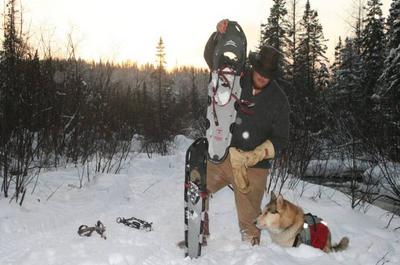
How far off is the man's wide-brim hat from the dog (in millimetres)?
1202

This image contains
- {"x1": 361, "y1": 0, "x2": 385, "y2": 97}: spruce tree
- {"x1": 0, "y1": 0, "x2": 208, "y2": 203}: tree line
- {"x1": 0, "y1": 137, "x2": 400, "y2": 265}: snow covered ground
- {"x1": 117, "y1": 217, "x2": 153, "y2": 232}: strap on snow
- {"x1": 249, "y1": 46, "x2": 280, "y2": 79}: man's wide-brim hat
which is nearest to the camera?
{"x1": 0, "y1": 137, "x2": 400, "y2": 265}: snow covered ground

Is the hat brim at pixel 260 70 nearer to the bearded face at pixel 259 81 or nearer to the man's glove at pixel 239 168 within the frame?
the bearded face at pixel 259 81

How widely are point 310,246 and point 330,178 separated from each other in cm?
1064

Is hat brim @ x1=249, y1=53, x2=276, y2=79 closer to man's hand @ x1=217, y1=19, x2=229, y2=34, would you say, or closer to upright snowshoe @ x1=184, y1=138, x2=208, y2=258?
man's hand @ x1=217, y1=19, x2=229, y2=34

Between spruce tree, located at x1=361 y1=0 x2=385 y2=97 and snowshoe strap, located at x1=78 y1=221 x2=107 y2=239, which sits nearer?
snowshoe strap, located at x1=78 y1=221 x2=107 y2=239

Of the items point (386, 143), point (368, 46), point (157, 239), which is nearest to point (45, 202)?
point (157, 239)

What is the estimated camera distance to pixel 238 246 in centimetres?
415

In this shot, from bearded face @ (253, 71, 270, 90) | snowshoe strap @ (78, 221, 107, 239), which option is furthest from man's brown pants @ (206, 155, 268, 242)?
snowshoe strap @ (78, 221, 107, 239)

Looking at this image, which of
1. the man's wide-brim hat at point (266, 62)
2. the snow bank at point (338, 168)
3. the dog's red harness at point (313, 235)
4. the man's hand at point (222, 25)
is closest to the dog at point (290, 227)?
the dog's red harness at point (313, 235)

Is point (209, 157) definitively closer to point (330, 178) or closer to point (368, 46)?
point (330, 178)

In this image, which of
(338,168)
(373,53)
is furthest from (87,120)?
(373,53)

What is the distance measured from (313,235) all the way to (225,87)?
5.50 ft

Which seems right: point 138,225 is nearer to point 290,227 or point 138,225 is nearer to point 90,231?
point 90,231

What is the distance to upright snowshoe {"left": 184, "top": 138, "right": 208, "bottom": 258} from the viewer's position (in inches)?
153
